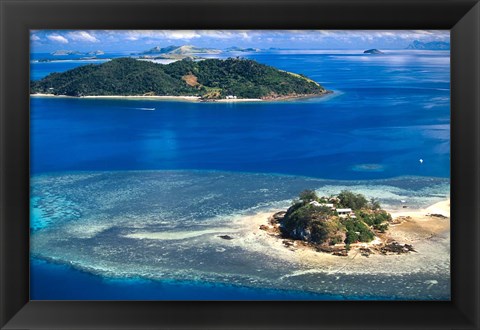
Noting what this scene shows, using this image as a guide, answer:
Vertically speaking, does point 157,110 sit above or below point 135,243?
above

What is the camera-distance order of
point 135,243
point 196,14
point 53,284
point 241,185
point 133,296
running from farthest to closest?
point 241,185 < point 135,243 < point 133,296 < point 53,284 < point 196,14

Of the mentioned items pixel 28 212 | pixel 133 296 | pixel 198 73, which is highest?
pixel 198 73

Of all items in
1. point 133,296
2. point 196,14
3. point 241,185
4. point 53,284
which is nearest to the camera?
point 196,14

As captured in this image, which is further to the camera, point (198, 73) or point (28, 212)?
point (198, 73)

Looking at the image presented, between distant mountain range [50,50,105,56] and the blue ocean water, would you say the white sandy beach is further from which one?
distant mountain range [50,50,105,56]

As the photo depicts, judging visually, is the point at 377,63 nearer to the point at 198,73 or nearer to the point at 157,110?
the point at 198,73

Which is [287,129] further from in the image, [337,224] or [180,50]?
[180,50]

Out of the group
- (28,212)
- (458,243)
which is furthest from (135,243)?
(458,243)
